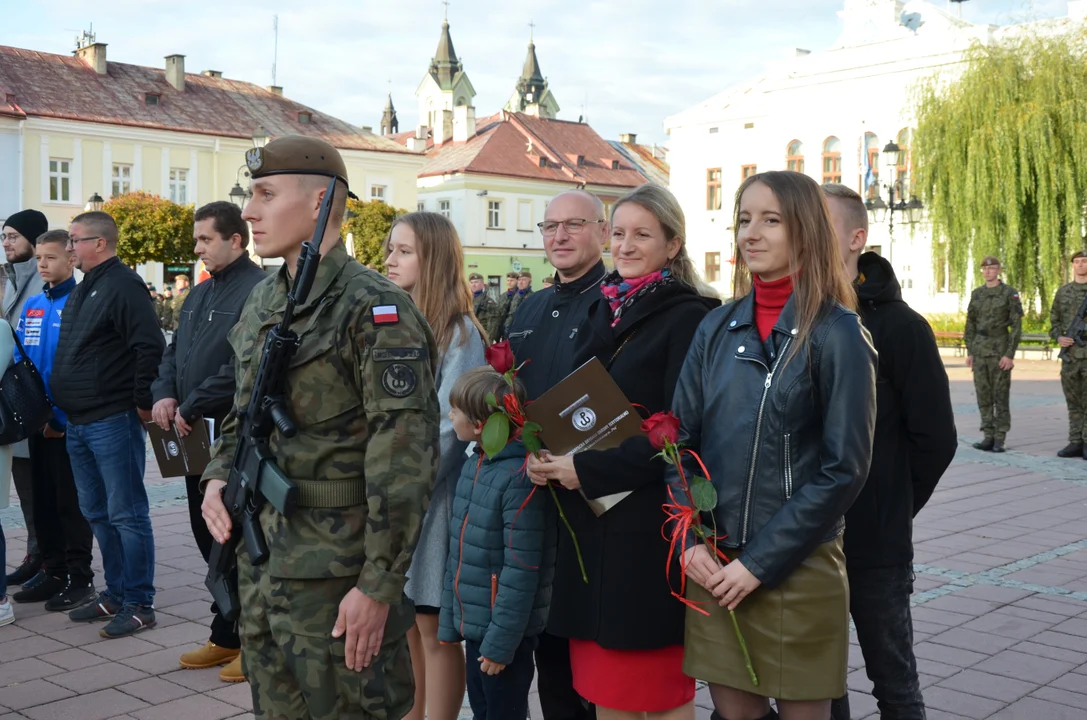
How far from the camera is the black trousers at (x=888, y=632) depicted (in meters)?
3.45

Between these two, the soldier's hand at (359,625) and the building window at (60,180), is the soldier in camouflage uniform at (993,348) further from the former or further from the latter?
the building window at (60,180)

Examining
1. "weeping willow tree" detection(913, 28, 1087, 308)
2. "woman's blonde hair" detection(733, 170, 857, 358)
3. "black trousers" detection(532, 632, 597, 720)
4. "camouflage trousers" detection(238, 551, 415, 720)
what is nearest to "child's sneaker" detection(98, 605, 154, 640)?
"black trousers" detection(532, 632, 597, 720)

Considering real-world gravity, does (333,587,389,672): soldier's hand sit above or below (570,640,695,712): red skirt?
above

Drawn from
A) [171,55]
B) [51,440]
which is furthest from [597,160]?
[51,440]

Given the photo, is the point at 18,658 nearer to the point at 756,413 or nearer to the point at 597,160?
the point at 756,413

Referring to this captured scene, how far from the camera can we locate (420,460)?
275cm

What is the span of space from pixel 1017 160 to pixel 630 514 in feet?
91.8

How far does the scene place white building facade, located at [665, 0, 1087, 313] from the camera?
135 feet

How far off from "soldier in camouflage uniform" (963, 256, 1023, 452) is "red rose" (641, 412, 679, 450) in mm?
10602

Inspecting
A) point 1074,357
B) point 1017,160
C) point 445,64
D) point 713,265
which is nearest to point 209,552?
point 1074,357

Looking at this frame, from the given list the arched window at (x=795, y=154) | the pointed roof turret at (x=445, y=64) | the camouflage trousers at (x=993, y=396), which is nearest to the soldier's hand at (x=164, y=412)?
the camouflage trousers at (x=993, y=396)

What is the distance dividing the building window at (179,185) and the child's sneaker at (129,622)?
4634cm

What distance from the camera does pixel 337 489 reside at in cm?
278

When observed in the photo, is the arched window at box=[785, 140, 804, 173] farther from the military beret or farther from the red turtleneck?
the military beret
